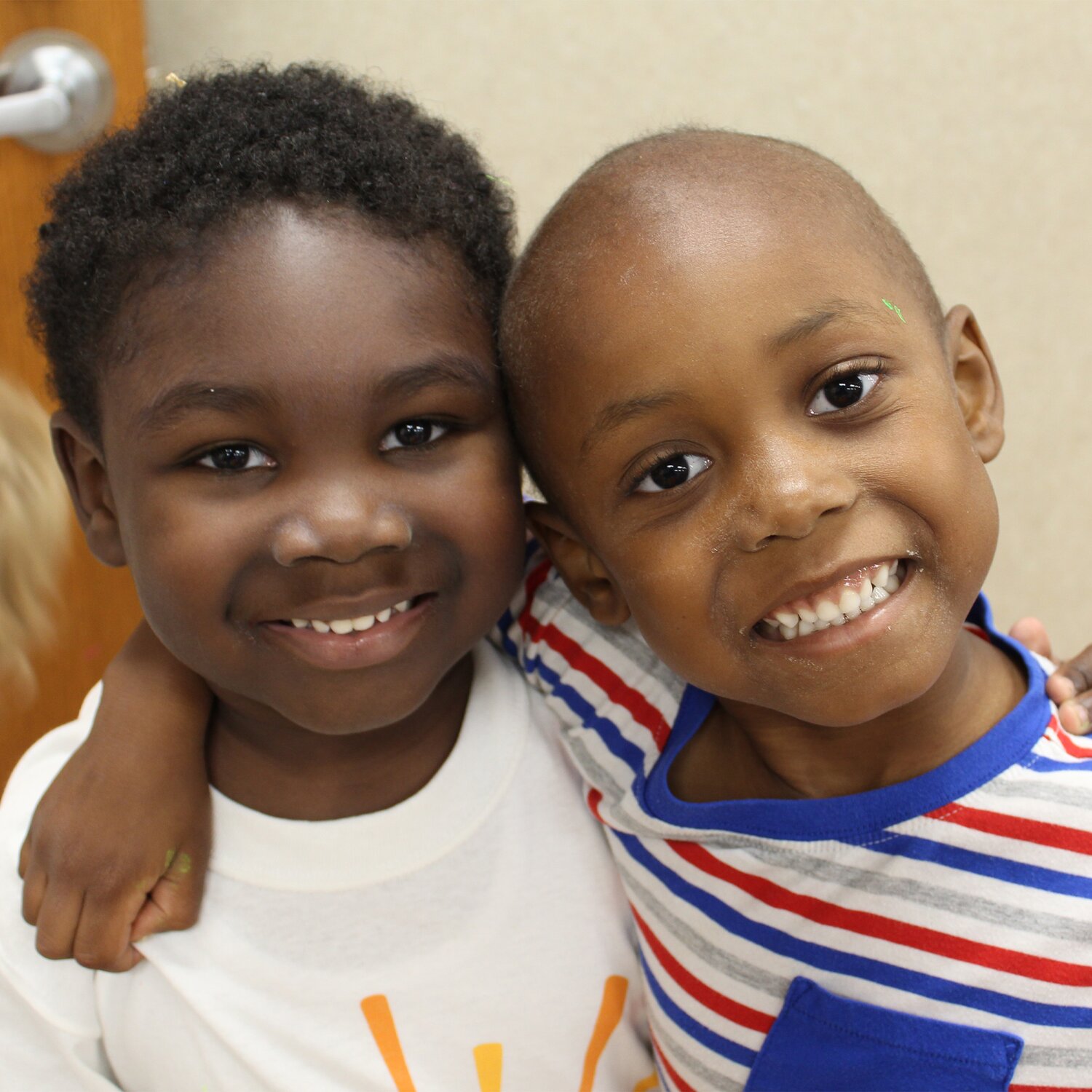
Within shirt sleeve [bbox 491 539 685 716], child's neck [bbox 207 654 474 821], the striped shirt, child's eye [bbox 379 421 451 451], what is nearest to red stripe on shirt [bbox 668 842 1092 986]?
the striped shirt

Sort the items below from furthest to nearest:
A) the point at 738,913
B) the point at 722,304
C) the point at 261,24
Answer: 1. the point at 261,24
2. the point at 738,913
3. the point at 722,304

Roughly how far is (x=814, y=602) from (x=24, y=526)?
0.56 meters

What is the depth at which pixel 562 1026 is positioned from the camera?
0.83 metres

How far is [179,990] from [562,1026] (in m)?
0.28

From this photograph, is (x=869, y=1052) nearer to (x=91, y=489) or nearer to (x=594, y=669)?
(x=594, y=669)

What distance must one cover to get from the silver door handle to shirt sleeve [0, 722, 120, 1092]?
0.63 metres

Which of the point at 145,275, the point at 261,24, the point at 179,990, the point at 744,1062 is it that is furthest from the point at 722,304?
the point at 261,24

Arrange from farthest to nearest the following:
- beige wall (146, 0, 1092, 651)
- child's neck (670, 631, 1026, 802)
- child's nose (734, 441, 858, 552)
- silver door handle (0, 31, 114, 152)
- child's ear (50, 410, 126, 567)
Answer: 1. beige wall (146, 0, 1092, 651)
2. silver door handle (0, 31, 114, 152)
3. child's ear (50, 410, 126, 567)
4. child's neck (670, 631, 1026, 802)
5. child's nose (734, 441, 858, 552)

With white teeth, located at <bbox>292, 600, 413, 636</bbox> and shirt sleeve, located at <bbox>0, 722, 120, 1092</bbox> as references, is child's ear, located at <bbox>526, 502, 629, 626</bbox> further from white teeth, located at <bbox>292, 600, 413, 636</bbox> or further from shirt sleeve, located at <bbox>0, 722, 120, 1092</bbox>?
shirt sleeve, located at <bbox>0, 722, 120, 1092</bbox>

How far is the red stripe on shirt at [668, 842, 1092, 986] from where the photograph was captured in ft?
2.10

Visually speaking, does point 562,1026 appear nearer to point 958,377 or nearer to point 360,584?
point 360,584

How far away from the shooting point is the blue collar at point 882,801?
69 cm

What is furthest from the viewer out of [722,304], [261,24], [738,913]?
[261,24]

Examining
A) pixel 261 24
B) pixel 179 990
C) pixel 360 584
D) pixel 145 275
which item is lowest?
Result: pixel 179 990
